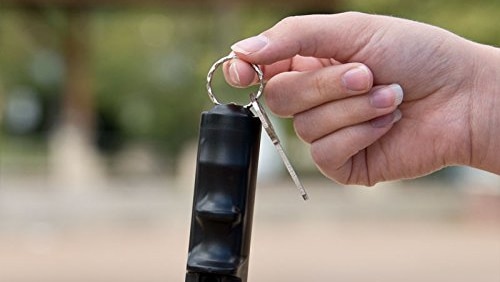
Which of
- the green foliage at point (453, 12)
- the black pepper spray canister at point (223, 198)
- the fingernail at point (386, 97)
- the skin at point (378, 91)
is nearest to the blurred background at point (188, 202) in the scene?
the green foliage at point (453, 12)

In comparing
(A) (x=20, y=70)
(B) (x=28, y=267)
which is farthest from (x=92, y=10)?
(A) (x=20, y=70)

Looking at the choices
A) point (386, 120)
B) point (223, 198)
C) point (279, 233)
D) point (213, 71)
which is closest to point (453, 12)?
point (279, 233)

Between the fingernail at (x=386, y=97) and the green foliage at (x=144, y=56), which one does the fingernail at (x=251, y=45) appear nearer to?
the fingernail at (x=386, y=97)

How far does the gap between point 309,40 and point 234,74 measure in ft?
0.42

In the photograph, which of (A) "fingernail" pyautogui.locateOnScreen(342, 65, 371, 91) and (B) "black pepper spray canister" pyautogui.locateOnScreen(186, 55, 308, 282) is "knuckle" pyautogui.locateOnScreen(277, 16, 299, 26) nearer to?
(A) "fingernail" pyautogui.locateOnScreen(342, 65, 371, 91)

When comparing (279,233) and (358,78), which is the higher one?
(358,78)

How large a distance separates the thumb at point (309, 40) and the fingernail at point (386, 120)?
0.41 ft

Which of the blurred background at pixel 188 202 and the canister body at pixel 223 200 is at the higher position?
the canister body at pixel 223 200

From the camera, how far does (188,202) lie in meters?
13.3

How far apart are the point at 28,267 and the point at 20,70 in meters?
20.7

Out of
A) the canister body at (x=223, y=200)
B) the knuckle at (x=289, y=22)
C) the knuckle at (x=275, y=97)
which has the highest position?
the knuckle at (x=289, y=22)

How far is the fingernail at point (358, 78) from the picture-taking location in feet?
4.94

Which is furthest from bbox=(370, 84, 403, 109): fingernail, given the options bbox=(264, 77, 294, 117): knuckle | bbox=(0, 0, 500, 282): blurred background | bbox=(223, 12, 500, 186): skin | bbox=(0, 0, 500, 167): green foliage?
bbox=(0, 0, 500, 167): green foliage

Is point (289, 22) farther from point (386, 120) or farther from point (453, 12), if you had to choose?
point (453, 12)
